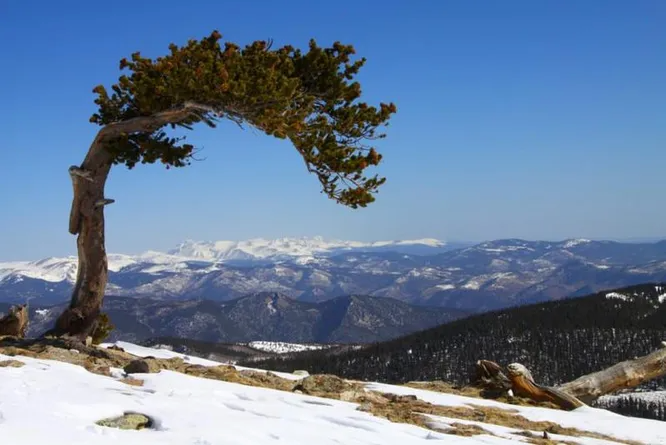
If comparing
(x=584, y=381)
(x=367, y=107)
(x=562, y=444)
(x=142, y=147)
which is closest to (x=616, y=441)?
(x=562, y=444)

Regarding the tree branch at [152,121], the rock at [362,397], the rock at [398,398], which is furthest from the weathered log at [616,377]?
the tree branch at [152,121]

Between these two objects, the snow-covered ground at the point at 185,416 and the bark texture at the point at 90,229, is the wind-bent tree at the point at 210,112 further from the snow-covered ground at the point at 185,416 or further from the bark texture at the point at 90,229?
the snow-covered ground at the point at 185,416

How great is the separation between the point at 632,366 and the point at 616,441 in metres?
12.4

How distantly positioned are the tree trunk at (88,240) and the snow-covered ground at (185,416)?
6.10 meters

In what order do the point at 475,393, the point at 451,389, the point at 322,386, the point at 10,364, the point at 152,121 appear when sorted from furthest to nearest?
the point at 451,389 → the point at 475,393 → the point at 152,121 → the point at 322,386 → the point at 10,364

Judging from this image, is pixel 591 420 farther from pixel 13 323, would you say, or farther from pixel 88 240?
pixel 13 323

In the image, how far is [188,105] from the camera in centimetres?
1764

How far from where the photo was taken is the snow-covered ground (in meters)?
8.00

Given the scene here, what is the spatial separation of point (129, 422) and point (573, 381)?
1878cm

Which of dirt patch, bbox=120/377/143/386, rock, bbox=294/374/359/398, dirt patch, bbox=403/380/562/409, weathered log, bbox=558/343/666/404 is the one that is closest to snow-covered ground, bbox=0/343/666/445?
dirt patch, bbox=120/377/143/386

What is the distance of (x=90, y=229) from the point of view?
19.8m

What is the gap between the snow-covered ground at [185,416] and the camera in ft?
26.2

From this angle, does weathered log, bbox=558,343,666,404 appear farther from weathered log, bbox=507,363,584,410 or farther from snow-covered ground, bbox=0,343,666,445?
snow-covered ground, bbox=0,343,666,445

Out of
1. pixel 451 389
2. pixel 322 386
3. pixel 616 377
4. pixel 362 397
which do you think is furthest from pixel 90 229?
pixel 616 377
